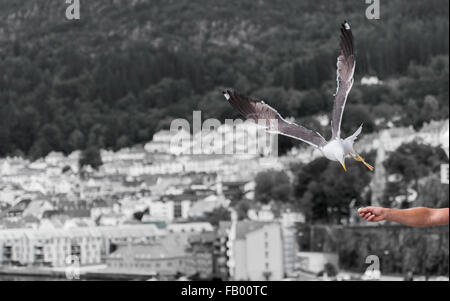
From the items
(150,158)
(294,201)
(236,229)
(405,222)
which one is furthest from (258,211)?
(405,222)

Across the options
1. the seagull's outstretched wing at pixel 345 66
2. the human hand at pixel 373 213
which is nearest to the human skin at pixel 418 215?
the human hand at pixel 373 213

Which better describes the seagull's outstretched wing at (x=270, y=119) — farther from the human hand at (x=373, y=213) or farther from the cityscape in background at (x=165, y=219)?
the cityscape in background at (x=165, y=219)

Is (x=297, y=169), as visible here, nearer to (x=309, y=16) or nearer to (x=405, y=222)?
(x=309, y=16)

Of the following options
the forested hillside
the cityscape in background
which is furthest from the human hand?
the forested hillside

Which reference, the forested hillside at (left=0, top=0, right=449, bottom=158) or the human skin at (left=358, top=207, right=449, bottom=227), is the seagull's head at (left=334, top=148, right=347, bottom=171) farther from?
the forested hillside at (left=0, top=0, right=449, bottom=158)

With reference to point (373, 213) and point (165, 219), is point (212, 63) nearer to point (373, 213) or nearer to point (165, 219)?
point (165, 219)
